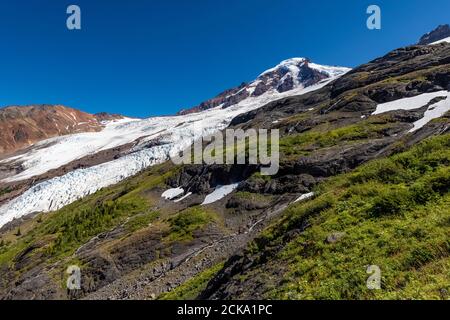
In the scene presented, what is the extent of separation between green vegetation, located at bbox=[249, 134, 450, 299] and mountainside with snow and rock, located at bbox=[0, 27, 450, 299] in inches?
2.1

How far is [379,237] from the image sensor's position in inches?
512

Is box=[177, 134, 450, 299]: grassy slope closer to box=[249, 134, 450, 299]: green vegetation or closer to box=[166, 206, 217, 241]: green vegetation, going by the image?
box=[249, 134, 450, 299]: green vegetation

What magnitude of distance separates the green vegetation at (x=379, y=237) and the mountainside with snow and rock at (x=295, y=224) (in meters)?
0.05

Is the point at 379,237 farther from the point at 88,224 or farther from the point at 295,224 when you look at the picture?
the point at 88,224

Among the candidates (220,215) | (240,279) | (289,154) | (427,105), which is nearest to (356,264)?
(240,279)

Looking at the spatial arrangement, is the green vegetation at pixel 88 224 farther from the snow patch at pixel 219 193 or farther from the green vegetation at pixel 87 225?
the snow patch at pixel 219 193

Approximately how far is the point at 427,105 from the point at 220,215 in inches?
1291

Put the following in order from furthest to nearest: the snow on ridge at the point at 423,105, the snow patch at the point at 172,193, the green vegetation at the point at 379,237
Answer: the snow patch at the point at 172,193, the snow on ridge at the point at 423,105, the green vegetation at the point at 379,237

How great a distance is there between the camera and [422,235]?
38.9 feet

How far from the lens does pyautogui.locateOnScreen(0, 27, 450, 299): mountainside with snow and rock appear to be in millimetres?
11984

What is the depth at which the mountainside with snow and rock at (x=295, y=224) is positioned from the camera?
11984 mm

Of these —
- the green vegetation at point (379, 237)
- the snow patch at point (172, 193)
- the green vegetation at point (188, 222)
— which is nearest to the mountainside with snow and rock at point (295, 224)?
the green vegetation at point (379, 237)
